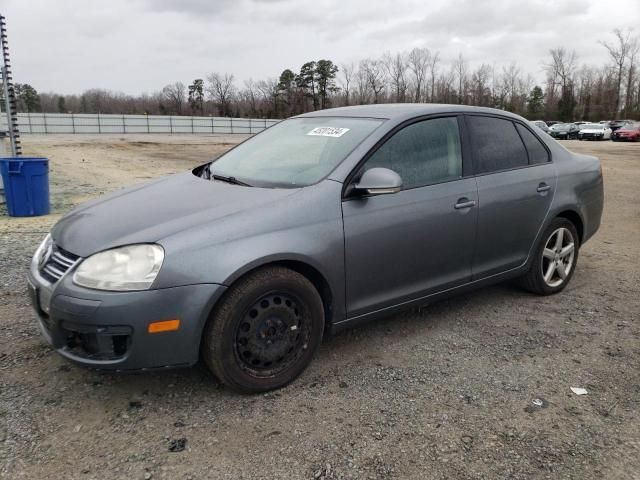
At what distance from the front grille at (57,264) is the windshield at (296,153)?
1.13m

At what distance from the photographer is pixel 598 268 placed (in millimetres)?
5398

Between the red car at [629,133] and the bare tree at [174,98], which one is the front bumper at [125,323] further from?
the bare tree at [174,98]

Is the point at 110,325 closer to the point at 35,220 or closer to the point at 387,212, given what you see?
the point at 387,212

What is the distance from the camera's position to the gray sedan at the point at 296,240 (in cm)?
261

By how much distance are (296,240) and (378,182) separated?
0.59 m

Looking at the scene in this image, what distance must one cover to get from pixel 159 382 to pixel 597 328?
10.1 ft

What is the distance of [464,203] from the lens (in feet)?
12.0

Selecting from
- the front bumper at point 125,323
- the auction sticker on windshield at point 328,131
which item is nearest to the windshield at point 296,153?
the auction sticker on windshield at point 328,131

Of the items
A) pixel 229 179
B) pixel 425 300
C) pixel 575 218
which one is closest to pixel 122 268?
pixel 229 179

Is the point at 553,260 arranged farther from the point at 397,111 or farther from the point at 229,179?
the point at 229,179

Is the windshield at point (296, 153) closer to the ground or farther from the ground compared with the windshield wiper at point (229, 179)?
farther from the ground

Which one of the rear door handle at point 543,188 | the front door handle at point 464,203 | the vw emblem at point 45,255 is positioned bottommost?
the vw emblem at point 45,255

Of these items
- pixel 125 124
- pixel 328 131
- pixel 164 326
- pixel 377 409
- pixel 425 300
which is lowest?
pixel 377 409

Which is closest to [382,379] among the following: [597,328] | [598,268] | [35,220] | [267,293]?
[267,293]
